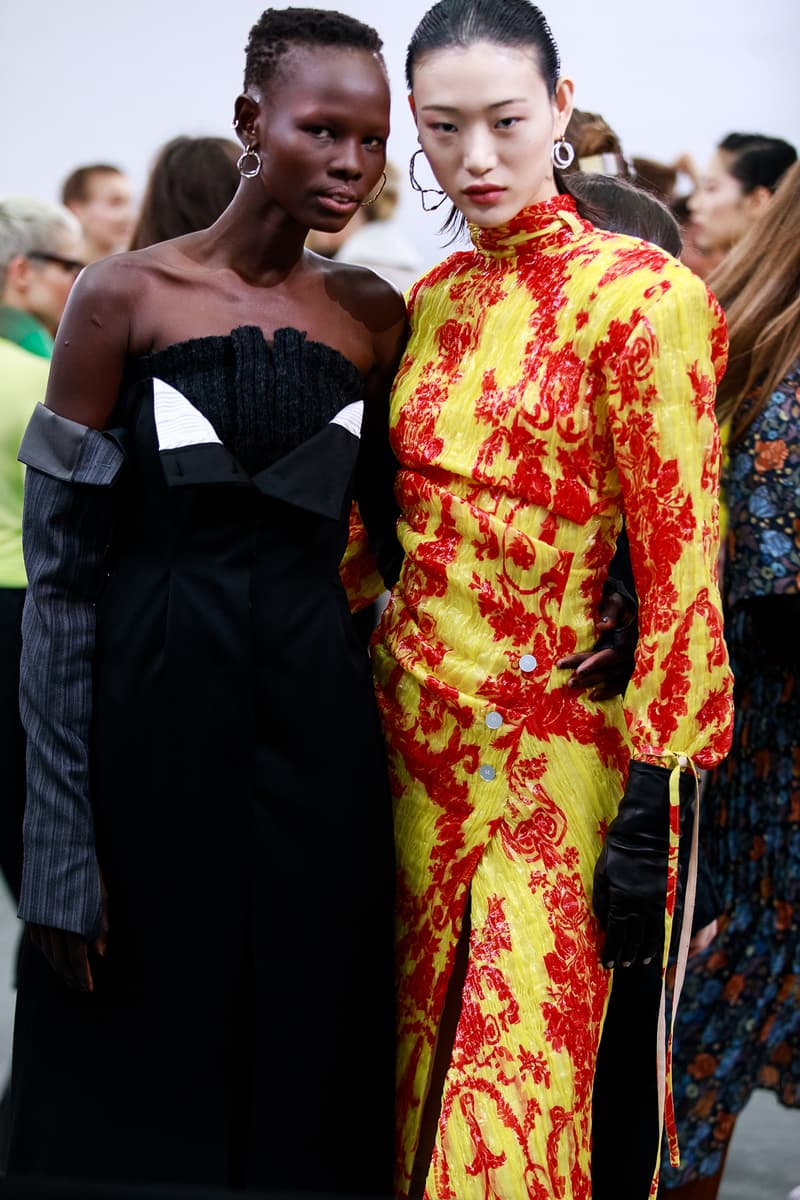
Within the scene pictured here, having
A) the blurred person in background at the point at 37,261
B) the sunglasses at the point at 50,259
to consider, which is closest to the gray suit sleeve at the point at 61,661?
the blurred person in background at the point at 37,261

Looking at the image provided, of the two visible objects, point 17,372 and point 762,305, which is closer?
point 762,305

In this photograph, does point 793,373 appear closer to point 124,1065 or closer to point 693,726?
point 693,726

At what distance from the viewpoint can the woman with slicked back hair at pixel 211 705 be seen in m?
1.59

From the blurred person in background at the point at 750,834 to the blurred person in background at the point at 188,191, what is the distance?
989mm

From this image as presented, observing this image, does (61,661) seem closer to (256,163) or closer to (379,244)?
(256,163)

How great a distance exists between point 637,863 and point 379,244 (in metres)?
3.02

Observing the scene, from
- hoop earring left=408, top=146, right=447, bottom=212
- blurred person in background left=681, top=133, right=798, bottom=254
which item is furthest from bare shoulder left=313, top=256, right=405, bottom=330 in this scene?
blurred person in background left=681, top=133, right=798, bottom=254

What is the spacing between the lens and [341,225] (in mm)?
1613

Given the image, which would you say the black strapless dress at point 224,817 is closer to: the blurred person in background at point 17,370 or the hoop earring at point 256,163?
the hoop earring at point 256,163

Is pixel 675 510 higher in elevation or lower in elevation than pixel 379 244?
lower

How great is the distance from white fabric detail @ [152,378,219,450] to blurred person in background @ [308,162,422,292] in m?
2.47

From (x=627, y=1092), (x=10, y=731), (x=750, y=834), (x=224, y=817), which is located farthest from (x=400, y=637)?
(x=10, y=731)

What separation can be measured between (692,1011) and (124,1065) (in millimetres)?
1050

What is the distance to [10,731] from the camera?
257cm
